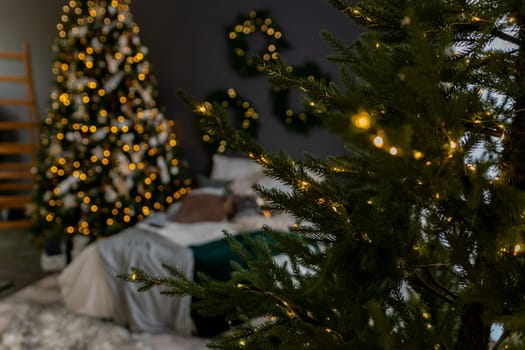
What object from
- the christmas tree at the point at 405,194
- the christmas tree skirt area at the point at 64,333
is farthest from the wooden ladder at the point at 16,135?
the christmas tree at the point at 405,194

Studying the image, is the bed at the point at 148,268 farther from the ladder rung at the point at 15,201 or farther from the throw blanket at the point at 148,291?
the ladder rung at the point at 15,201

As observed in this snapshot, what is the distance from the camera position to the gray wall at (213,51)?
4465 mm

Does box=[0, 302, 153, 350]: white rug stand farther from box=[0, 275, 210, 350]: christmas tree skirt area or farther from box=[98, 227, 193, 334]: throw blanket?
box=[98, 227, 193, 334]: throw blanket

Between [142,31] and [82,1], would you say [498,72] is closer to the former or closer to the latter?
[82,1]

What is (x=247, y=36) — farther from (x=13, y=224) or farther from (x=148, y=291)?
(x=13, y=224)

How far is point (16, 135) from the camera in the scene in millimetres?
5766

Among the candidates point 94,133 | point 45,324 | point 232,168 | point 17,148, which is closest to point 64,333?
point 45,324

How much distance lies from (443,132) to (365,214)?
7.3 inches

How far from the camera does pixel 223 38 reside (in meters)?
→ 4.79

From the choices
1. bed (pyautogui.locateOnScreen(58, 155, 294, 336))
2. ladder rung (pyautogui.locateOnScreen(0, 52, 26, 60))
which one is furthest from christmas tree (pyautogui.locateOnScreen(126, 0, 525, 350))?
ladder rung (pyautogui.locateOnScreen(0, 52, 26, 60))

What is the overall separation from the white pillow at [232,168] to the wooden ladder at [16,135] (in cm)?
248

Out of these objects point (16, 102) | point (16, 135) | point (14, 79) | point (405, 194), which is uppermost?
point (14, 79)

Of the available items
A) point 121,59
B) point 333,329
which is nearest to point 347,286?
point 333,329

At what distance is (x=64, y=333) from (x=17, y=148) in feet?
11.7
